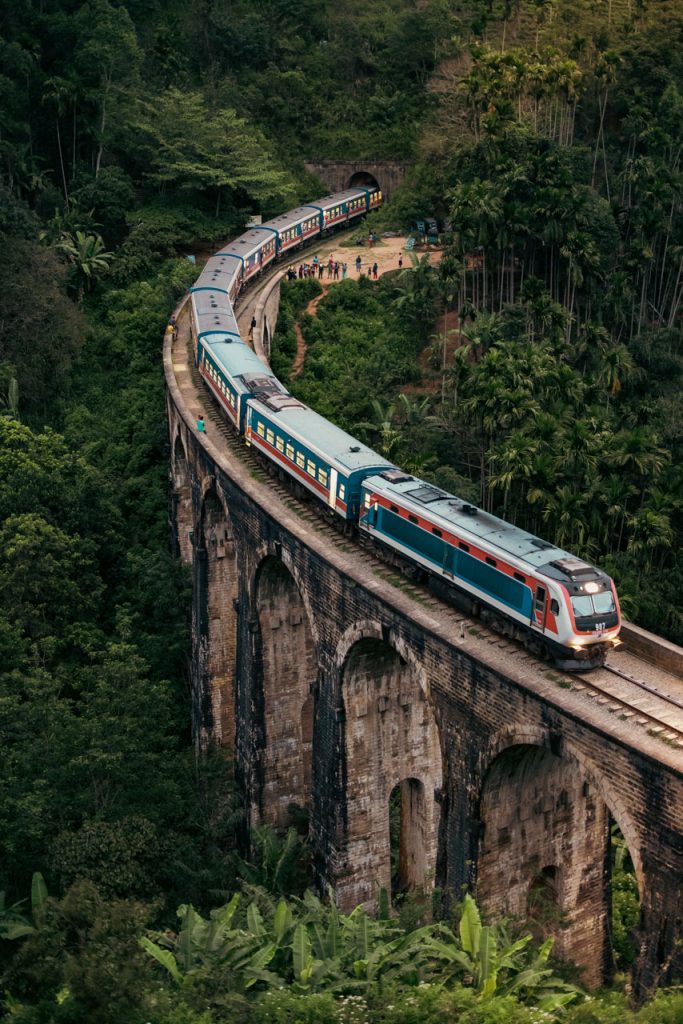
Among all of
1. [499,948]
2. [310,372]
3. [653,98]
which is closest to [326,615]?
[499,948]

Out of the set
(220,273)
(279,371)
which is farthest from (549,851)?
(220,273)

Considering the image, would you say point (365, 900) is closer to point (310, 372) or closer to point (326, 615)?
point (326, 615)

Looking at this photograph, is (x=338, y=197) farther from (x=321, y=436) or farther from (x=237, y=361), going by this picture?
(x=321, y=436)

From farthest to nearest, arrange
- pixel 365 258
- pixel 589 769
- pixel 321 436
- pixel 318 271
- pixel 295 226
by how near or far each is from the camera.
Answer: pixel 365 258 → pixel 295 226 → pixel 318 271 → pixel 321 436 → pixel 589 769

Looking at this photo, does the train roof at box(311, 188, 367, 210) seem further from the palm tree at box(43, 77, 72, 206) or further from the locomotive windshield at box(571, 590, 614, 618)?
the locomotive windshield at box(571, 590, 614, 618)

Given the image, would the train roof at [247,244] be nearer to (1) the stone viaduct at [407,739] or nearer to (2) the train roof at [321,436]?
(1) the stone viaduct at [407,739]

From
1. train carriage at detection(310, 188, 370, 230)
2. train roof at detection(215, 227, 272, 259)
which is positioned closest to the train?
train roof at detection(215, 227, 272, 259)
